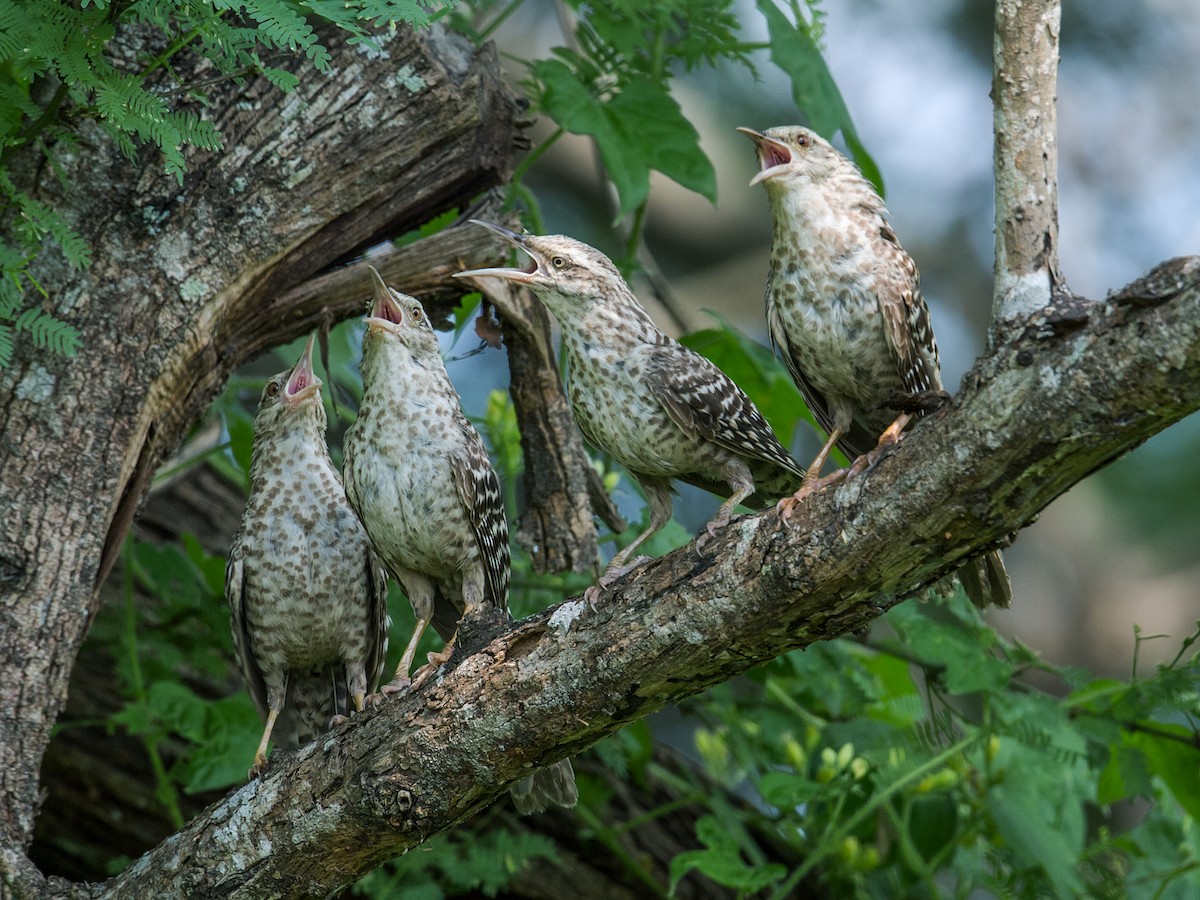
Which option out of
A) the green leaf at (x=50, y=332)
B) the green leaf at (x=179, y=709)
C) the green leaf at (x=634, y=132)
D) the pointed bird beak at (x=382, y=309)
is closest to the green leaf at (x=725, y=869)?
the green leaf at (x=179, y=709)

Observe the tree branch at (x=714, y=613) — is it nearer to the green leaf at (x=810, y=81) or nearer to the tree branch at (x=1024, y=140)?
the tree branch at (x=1024, y=140)

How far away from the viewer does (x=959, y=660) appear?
402 cm

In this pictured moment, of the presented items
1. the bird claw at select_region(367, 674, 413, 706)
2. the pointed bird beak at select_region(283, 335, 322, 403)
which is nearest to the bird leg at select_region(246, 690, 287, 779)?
the bird claw at select_region(367, 674, 413, 706)

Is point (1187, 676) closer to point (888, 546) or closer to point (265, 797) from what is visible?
point (888, 546)

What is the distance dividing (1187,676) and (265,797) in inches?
103

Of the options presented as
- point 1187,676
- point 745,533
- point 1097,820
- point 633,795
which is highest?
point 745,533

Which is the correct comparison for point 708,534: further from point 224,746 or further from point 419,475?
point 224,746

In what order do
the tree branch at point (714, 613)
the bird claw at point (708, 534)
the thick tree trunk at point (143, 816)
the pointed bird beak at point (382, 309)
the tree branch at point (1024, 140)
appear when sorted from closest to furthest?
the tree branch at point (714, 613) < the tree branch at point (1024, 140) < the bird claw at point (708, 534) < the pointed bird beak at point (382, 309) < the thick tree trunk at point (143, 816)

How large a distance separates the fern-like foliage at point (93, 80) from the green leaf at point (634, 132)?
0.82 metres

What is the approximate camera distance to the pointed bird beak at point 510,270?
348cm

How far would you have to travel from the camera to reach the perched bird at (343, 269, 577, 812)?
11.6 ft

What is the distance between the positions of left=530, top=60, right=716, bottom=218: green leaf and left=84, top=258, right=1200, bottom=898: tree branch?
4.94ft

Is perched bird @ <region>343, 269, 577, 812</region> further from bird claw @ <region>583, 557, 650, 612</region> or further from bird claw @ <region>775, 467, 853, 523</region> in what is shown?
bird claw @ <region>775, 467, 853, 523</region>

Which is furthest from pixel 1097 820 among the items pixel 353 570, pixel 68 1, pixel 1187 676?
pixel 68 1
